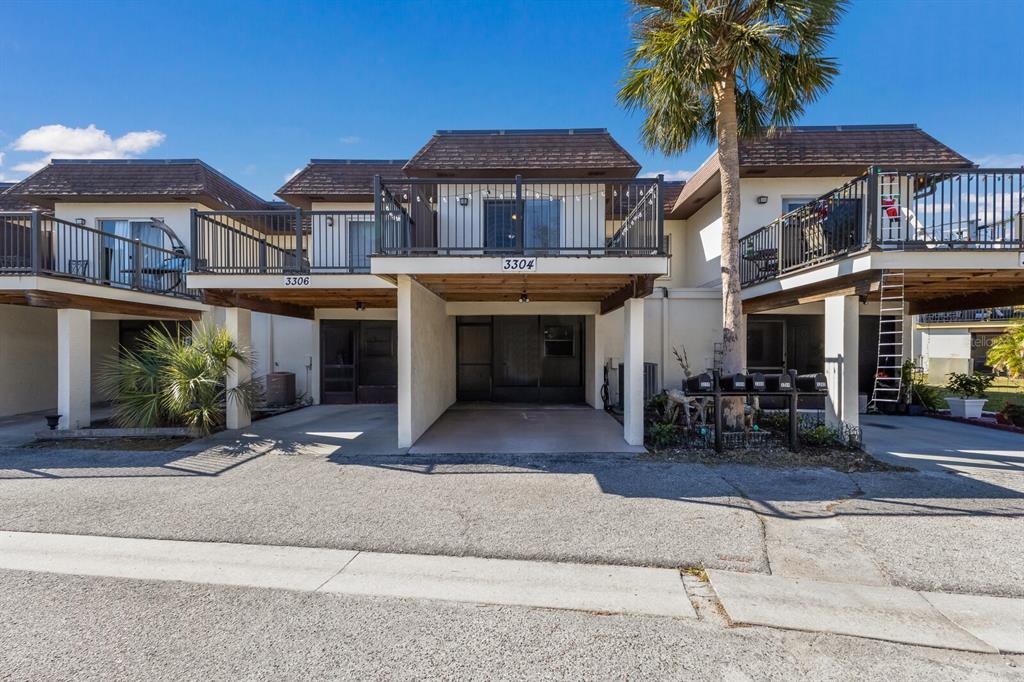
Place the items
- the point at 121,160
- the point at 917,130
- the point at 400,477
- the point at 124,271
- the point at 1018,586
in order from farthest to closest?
the point at 121,160, the point at 917,130, the point at 124,271, the point at 400,477, the point at 1018,586

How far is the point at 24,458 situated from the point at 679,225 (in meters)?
16.2

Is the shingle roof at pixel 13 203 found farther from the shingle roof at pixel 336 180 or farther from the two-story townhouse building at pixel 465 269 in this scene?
the shingle roof at pixel 336 180

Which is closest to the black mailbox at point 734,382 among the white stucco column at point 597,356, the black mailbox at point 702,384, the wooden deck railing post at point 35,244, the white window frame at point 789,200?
the black mailbox at point 702,384

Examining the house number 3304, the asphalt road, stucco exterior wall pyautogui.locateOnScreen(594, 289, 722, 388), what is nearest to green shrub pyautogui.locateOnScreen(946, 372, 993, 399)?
stucco exterior wall pyautogui.locateOnScreen(594, 289, 722, 388)

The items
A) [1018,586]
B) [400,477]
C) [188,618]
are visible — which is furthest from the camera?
[400,477]

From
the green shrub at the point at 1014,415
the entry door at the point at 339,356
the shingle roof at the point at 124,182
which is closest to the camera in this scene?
the green shrub at the point at 1014,415

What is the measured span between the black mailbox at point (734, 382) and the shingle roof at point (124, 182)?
13.1m

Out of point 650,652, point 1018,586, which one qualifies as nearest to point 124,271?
point 650,652

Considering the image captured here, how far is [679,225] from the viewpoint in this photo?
15.0 m

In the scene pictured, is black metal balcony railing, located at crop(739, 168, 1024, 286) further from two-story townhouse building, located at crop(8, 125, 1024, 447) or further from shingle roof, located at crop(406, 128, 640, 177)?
shingle roof, located at crop(406, 128, 640, 177)

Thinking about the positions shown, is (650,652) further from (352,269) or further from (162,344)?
(162,344)

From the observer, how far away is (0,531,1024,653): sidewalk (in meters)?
3.14

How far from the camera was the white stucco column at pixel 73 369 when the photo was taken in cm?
897

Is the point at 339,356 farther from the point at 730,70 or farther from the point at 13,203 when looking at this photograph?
the point at 730,70
